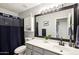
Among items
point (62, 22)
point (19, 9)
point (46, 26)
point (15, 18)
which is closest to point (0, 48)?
point (15, 18)

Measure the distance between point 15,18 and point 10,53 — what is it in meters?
0.67

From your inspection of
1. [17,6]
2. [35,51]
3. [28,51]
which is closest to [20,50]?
[28,51]

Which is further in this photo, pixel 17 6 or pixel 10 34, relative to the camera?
pixel 10 34

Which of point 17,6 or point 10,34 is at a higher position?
point 17,6

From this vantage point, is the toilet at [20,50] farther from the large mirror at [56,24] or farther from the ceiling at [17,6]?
the ceiling at [17,6]

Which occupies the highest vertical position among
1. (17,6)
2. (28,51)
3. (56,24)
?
(17,6)

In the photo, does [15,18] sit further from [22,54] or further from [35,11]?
[22,54]

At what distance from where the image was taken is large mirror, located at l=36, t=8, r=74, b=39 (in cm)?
140

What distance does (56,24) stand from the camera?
152cm

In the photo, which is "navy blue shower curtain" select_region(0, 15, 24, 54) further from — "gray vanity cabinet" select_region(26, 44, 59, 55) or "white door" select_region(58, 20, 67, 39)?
"white door" select_region(58, 20, 67, 39)

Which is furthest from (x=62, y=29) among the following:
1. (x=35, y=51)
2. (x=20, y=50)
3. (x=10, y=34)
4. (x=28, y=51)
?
(x=10, y=34)

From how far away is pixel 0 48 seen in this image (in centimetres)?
142

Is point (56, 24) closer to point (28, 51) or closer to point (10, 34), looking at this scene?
point (28, 51)

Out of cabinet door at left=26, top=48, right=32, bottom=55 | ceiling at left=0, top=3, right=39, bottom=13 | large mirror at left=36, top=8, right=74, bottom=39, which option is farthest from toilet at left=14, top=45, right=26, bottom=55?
ceiling at left=0, top=3, right=39, bottom=13
